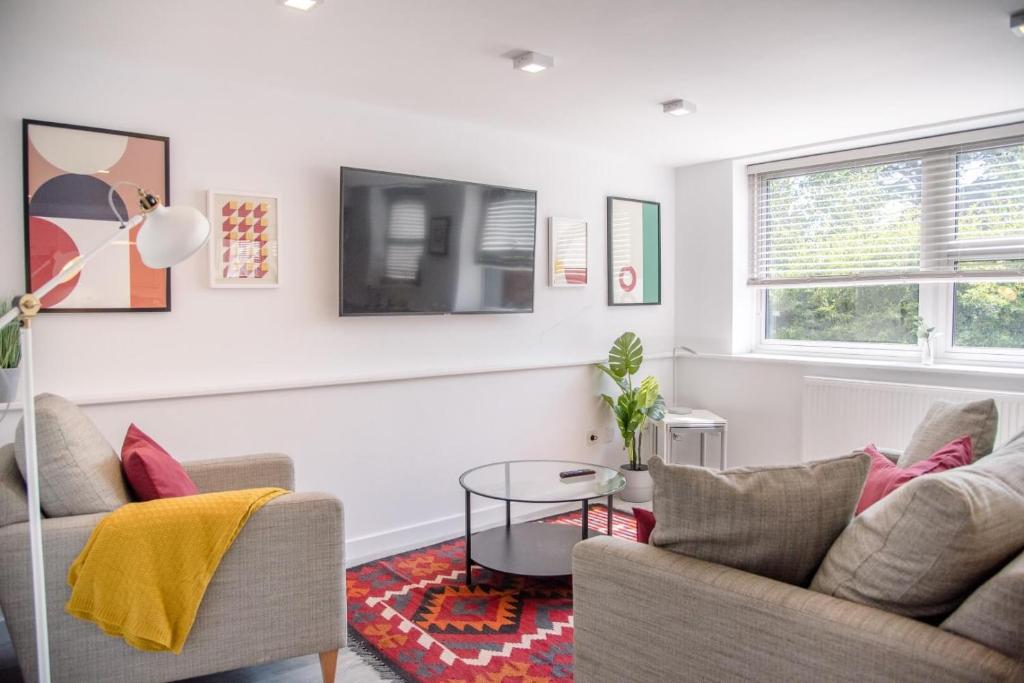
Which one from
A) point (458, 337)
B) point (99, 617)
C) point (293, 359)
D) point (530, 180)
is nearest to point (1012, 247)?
point (530, 180)

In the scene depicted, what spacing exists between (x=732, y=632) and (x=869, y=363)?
10.5 feet

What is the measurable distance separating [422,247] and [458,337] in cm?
56

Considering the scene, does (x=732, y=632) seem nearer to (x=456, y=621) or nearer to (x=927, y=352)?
(x=456, y=621)

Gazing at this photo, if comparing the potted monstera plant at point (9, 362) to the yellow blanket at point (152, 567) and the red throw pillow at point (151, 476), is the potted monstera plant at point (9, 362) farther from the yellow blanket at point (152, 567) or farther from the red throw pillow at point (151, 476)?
the yellow blanket at point (152, 567)

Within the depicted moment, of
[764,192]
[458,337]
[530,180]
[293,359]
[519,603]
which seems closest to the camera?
[519,603]

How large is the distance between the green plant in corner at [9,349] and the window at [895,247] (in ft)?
13.5

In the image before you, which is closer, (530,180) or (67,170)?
(67,170)

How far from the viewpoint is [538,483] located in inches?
129

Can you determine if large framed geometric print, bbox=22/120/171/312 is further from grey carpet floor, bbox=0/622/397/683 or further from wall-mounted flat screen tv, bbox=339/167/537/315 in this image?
grey carpet floor, bbox=0/622/397/683

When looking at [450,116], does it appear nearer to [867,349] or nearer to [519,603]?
[519,603]

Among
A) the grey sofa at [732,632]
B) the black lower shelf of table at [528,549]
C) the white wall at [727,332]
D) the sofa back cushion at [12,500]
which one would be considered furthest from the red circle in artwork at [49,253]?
the white wall at [727,332]

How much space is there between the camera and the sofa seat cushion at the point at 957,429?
7.63 feet

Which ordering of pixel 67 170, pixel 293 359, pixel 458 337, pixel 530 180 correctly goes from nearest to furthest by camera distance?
pixel 67 170
pixel 293 359
pixel 458 337
pixel 530 180

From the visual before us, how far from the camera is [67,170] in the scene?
273cm
